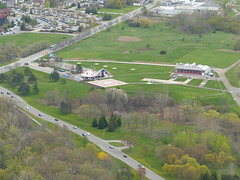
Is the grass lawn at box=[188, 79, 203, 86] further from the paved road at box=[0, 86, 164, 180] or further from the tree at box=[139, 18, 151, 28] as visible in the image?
the tree at box=[139, 18, 151, 28]

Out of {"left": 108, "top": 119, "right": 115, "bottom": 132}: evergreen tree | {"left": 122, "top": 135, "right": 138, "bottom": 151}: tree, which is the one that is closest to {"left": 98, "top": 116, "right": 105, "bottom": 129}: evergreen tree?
{"left": 108, "top": 119, "right": 115, "bottom": 132}: evergreen tree

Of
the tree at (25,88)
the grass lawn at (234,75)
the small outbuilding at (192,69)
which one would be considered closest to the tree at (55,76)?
the tree at (25,88)

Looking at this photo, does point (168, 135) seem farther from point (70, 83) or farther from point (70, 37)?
point (70, 37)

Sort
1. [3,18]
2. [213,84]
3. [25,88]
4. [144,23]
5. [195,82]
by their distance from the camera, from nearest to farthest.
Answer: [25,88], [213,84], [195,82], [144,23], [3,18]

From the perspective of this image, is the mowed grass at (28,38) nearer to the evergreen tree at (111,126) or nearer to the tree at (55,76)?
the tree at (55,76)

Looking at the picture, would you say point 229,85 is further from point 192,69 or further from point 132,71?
point 132,71

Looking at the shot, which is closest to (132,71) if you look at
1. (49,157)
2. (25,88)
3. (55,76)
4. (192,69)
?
(192,69)
